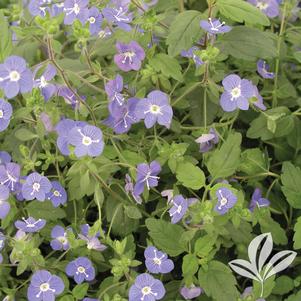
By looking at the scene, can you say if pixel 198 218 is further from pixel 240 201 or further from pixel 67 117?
pixel 67 117

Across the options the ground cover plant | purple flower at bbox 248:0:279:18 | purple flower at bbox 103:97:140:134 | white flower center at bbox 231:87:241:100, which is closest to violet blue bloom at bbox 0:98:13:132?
the ground cover plant

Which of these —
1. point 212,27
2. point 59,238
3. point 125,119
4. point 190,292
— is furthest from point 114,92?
point 190,292

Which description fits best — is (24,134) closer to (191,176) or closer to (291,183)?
(191,176)

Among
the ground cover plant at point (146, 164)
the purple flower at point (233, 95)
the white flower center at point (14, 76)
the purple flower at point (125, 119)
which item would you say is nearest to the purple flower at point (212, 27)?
the ground cover plant at point (146, 164)

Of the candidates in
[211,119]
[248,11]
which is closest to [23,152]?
[211,119]

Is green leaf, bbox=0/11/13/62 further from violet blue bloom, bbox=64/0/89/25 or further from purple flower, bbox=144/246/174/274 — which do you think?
purple flower, bbox=144/246/174/274
